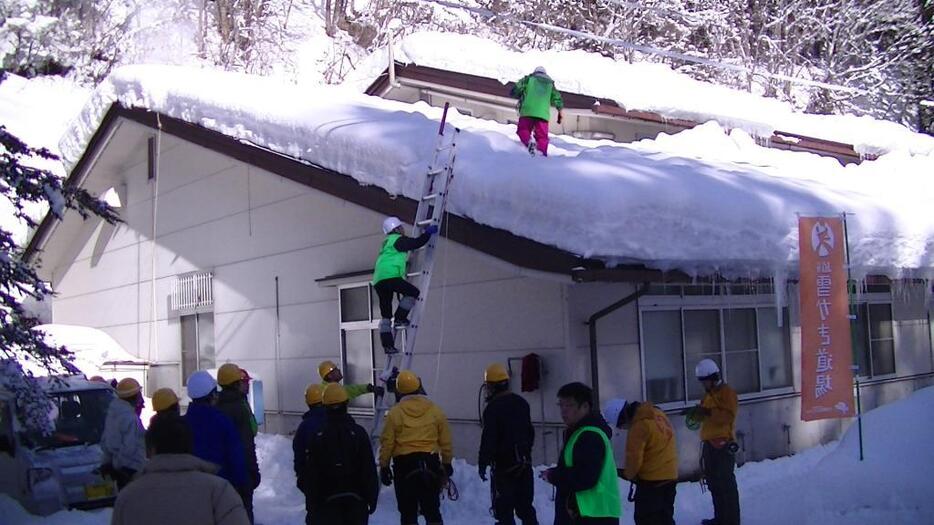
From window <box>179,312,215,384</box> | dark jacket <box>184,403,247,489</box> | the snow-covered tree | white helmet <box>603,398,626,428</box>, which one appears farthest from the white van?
white helmet <box>603,398,626,428</box>

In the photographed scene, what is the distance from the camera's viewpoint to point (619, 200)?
734 cm

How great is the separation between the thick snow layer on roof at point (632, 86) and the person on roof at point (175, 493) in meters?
10.0

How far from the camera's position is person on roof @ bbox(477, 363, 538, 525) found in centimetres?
693

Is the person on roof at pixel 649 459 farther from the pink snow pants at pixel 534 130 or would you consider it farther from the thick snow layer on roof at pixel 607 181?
the pink snow pants at pixel 534 130

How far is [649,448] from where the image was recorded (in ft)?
19.4

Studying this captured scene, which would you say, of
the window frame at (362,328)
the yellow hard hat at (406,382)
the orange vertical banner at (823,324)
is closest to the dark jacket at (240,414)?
the yellow hard hat at (406,382)

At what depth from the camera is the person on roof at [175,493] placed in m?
3.37

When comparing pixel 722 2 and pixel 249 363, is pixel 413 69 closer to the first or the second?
pixel 249 363

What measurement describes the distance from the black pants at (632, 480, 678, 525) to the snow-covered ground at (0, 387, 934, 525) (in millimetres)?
1861

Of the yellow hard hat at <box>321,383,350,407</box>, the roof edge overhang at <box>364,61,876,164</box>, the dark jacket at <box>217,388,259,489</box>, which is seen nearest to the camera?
the yellow hard hat at <box>321,383,350,407</box>

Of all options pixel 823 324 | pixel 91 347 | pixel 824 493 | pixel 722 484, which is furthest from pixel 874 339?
pixel 91 347

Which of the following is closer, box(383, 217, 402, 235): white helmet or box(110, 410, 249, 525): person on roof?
box(110, 410, 249, 525): person on roof

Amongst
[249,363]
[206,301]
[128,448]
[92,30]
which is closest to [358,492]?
[128,448]

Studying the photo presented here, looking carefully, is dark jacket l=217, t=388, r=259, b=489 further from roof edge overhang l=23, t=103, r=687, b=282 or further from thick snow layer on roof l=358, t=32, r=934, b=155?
thick snow layer on roof l=358, t=32, r=934, b=155
